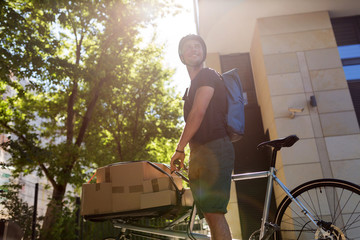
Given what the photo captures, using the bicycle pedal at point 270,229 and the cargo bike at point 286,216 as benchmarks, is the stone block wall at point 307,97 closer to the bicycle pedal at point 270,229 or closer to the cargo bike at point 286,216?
the cargo bike at point 286,216

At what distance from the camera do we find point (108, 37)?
12.4 m

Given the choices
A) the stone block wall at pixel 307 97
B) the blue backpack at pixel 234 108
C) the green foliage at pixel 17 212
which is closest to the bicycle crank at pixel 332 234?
the blue backpack at pixel 234 108

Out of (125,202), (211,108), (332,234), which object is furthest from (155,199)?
(332,234)

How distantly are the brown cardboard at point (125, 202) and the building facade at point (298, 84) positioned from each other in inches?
149

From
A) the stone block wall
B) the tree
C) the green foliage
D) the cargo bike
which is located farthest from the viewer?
the tree

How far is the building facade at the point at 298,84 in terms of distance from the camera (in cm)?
584

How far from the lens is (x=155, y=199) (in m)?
2.23

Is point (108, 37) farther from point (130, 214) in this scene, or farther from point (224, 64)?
point (130, 214)

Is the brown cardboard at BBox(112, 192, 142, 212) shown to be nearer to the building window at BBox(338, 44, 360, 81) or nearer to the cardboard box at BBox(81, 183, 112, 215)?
the cardboard box at BBox(81, 183, 112, 215)

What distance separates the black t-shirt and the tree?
21.4ft

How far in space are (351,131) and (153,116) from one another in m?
11.8

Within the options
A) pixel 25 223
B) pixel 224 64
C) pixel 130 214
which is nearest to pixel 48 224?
pixel 25 223

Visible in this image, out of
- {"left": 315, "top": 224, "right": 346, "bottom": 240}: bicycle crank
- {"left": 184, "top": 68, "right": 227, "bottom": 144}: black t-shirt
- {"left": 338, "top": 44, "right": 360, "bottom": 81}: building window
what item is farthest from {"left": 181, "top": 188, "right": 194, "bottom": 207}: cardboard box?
{"left": 338, "top": 44, "right": 360, "bottom": 81}: building window

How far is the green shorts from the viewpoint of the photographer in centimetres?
202
